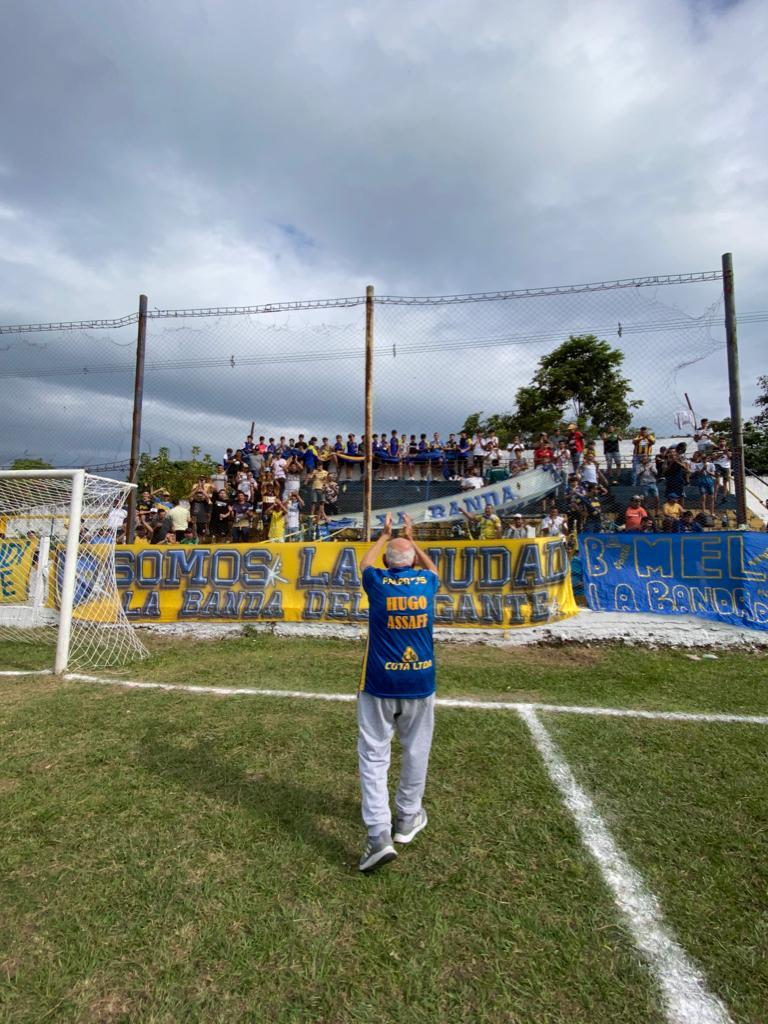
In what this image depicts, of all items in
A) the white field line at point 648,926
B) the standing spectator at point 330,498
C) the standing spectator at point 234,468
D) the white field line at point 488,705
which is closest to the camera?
the white field line at point 648,926

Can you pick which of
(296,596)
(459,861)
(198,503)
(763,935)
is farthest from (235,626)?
(763,935)

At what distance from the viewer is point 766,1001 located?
2.17 m

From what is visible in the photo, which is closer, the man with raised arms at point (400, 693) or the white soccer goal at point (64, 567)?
the man with raised arms at point (400, 693)

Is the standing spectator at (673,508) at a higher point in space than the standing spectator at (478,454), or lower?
lower

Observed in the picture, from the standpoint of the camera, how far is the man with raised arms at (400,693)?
3.16 meters

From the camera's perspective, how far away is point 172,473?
114ft

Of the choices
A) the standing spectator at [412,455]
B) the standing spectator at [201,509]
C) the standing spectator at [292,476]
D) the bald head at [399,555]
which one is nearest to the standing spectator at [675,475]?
the standing spectator at [412,455]

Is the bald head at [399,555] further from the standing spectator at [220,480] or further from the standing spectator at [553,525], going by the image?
the standing spectator at [220,480]

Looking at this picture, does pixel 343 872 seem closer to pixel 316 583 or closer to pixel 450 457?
pixel 316 583

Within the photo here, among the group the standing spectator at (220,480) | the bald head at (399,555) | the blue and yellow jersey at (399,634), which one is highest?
the standing spectator at (220,480)

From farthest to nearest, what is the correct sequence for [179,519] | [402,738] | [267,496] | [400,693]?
[267,496]
[179,519]
[402,738]
[400,693]

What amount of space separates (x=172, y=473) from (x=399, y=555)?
34.2 metres

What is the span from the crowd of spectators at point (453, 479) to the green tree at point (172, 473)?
14.6 metres

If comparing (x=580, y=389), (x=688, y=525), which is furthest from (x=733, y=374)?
(x=580, y=389)
